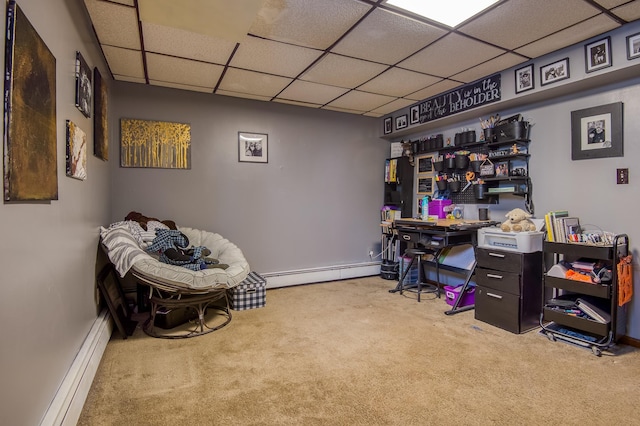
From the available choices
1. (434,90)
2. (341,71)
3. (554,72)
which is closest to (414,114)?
(434,90)

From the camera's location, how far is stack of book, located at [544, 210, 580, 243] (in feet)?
9.09

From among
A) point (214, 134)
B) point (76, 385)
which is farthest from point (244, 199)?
point (76, 385)

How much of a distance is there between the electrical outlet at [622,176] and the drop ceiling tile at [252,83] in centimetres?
300

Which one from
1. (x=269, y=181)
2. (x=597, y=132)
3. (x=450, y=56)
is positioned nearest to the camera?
Answer: (x=597, y=132)

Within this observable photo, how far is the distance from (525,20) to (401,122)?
2.33 metres

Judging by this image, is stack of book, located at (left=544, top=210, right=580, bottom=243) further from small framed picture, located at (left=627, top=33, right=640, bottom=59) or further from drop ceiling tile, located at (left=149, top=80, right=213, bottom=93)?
drop ceiling tile, located at (left=149, top=80, right=213, bottom=93)

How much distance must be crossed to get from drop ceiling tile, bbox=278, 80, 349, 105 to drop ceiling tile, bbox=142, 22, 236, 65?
0.93 m

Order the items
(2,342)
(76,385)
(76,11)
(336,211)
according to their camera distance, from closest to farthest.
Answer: (2,342), (76,385), (76,11), (336,211)

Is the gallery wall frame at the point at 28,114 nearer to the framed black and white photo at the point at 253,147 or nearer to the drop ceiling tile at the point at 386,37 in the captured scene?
the drop ceiling tile at the point at 386,37

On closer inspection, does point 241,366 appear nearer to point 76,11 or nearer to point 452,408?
point 452,408

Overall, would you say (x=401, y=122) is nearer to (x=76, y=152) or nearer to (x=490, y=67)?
(x=490, y=67)

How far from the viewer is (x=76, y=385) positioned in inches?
66.6

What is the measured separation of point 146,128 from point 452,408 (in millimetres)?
3801

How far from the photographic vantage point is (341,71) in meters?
3.23
